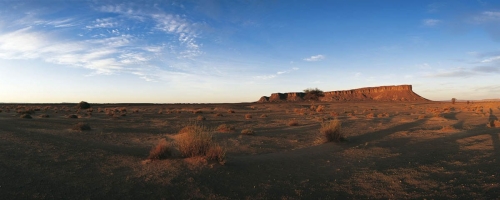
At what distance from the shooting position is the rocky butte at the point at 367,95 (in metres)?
137

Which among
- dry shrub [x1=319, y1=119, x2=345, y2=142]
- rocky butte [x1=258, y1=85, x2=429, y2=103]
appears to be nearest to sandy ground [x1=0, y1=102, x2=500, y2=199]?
dry shrub [x1=319, y1=119, x2=345, y2=142]

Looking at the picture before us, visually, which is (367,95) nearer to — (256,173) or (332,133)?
(332,133)

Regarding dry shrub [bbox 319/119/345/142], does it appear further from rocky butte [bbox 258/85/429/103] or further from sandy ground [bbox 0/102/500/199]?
rocky butte [bbox 258/85/429/103]

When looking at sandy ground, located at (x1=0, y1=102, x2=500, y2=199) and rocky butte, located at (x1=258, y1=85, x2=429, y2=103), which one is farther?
rocky butte, located at (x1=258, y1=85, x2=429, y2=103)

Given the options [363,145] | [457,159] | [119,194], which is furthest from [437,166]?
[119,194]

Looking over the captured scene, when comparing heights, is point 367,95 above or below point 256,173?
above

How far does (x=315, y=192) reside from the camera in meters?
7.41

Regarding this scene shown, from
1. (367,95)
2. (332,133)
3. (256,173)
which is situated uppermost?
(367,95)

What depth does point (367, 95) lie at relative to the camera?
15238 cm

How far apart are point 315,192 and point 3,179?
7302 millimetres

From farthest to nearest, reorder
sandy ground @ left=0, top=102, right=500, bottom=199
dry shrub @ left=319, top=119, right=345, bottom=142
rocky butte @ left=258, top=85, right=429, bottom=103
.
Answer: rocky butte @ left=258, top=85, right=429, bottom=103, dry shrub @ left=319, top=119, right=345, bottom=142, sandy ground @ left=0, top=102, right=500, bottom=199

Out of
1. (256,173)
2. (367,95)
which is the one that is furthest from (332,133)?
(367,95)

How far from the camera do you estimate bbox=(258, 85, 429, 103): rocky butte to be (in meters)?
137

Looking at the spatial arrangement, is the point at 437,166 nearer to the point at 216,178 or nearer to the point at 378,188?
the point at 378,188
